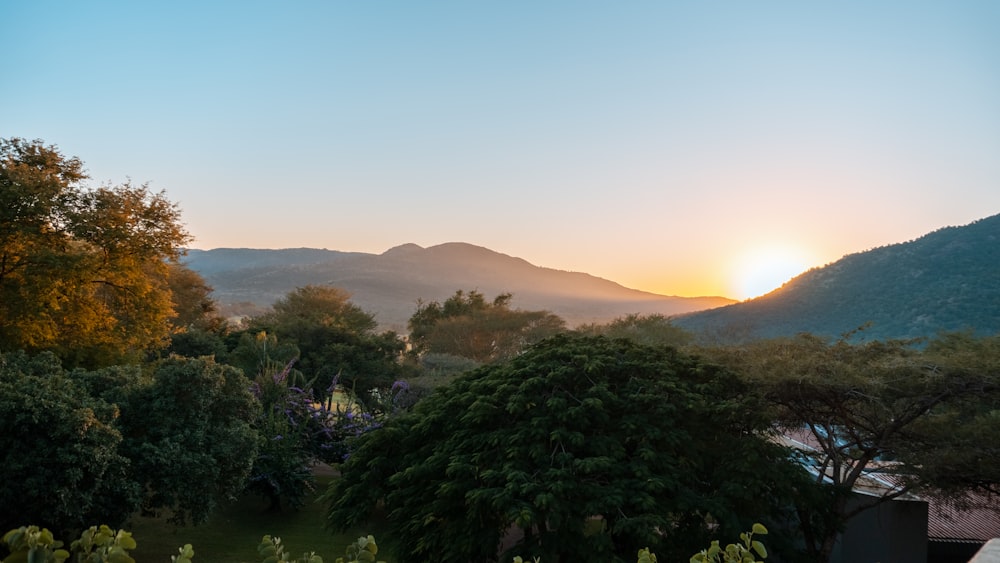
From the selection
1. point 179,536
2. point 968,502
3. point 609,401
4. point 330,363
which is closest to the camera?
point 609,401

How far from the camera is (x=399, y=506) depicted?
12.5 metres

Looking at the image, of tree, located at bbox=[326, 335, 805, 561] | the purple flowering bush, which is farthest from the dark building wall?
the purple flowering bush

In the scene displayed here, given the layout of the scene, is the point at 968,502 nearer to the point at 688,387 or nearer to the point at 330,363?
the point at 688,387

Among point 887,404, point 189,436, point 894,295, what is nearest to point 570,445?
point 887,404

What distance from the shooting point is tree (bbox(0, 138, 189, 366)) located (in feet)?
64.9

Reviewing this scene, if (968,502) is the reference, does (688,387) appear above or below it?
above

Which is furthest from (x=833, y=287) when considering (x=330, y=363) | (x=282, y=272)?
(x=282, y=272)

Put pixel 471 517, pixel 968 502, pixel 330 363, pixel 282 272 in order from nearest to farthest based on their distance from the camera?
pixel 471 517 → pixel 968 502 → pixel 330 363 → pixel 282 272

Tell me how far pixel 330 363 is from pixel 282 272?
547 ft

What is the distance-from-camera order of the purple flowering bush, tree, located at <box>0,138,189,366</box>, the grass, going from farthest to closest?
tree, located at <box>0,138,189,366</box> → the purple flowering bush → the grass

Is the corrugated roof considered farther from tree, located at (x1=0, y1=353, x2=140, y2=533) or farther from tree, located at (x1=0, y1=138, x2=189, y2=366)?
tree, located at (x1=0, y1=138, x2=189, y2=366)

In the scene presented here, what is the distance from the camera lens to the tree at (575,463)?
33.4ft

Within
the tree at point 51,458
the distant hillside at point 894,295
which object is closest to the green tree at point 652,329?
the distant hillside at point 894,295

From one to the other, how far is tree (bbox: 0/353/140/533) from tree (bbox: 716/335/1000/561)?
36.7 ft
